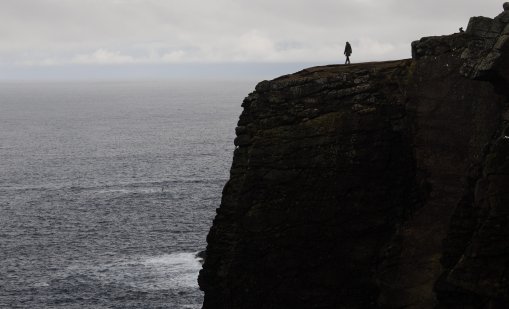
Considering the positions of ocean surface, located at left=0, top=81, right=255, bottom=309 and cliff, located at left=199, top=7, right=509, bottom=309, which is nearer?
cliff, located at left=199, top=7, right=509, bottom=309

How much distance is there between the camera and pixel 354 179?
47875 mm

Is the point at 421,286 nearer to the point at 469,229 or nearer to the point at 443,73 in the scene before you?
the point at 469,229

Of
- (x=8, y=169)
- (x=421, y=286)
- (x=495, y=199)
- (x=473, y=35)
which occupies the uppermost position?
(x=473, y=35)

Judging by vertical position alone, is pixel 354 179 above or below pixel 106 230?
above

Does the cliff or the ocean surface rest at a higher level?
the cliff

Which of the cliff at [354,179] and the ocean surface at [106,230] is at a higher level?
the cliff at [354,179]

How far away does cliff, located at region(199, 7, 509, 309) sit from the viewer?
4494 centimetres

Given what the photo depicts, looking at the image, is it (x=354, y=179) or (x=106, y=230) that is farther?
(x=106, y=230)

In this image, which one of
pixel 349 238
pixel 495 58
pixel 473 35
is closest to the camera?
pixel 495 58

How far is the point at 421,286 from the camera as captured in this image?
4519cm

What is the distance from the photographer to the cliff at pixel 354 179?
147 feet

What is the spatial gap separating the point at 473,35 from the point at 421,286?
600 inches

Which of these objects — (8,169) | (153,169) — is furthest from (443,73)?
(8,169)

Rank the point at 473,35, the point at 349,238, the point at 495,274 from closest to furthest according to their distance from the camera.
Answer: the point at 495,274, the point at 473,35, the point at 349,238
